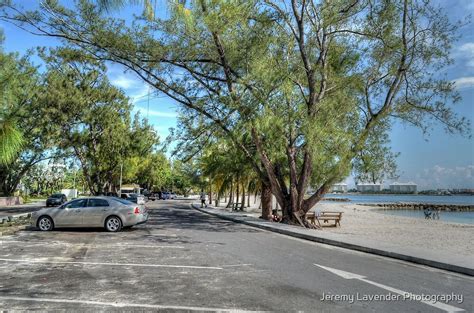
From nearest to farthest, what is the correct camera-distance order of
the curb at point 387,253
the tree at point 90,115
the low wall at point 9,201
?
the curb at point 387,253
the tree at point 90,115
the low wall at point 9,201

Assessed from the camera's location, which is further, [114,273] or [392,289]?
[114,273]

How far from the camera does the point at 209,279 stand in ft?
26.8

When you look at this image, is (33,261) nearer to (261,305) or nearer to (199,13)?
(261,305)

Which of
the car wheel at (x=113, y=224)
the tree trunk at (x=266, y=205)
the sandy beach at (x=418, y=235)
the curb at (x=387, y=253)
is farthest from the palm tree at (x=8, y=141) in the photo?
the tree trunk at (x=266, y=205)

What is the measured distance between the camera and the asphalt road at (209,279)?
6461mm

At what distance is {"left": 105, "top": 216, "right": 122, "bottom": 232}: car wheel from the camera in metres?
17.5

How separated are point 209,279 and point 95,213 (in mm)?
10774

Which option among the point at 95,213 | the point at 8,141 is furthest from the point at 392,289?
the point at 95,213

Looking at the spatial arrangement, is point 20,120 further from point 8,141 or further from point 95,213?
point 8,141

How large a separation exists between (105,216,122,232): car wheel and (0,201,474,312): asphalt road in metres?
4.04

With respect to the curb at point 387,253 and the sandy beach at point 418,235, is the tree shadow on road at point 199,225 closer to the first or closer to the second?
the curb at point 387,253

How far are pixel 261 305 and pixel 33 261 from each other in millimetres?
6254

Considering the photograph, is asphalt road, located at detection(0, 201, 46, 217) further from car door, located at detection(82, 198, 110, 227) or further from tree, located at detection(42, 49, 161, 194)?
car door, located at detection(82, 198, 110, 227)

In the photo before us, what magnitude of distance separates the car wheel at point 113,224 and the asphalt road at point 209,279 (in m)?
4.04
